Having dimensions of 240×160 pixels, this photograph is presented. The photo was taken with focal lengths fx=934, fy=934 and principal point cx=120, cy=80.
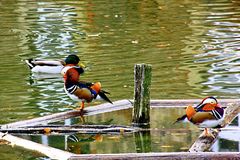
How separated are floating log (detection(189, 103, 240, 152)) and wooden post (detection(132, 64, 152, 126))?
86 cm

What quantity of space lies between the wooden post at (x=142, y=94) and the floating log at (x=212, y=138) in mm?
859

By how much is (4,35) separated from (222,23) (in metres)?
5.11

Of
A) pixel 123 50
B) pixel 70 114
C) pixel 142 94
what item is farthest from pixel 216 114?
pixel 123 50

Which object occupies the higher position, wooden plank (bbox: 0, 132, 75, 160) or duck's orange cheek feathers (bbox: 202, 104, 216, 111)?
duck's orange cheek feathers (bbox: 202, 104, 216, 111)

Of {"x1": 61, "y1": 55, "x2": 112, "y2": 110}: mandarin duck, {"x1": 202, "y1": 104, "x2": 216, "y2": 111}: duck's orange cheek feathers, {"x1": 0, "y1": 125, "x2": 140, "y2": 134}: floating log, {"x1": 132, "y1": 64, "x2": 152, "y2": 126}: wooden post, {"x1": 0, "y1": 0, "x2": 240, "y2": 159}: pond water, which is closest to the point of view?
{"x1": 202, "y1": 104, "x2": 216, "y2": 111}: duck's orange cheek feathers

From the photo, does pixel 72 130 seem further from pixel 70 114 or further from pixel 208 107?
pixel 208 107

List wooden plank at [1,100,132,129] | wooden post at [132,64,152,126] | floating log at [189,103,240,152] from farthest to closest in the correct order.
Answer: wooden plank at [1,100,132,129]
wooden post at [132,64,152,126]
floating log at [189,103,240,152]

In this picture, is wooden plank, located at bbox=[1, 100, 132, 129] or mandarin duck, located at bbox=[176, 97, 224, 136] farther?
wooden plank, located at bbox=[1, 100, 132, 129]

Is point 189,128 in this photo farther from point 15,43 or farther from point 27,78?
point 15,43

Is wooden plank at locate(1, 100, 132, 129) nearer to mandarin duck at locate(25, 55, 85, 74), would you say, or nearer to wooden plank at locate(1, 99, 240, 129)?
wooden plank at locate(1, 99, 240, 129)

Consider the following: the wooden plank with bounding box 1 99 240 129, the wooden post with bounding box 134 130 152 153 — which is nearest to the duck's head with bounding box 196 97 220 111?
the wooden post with bounding box 134 130 152 153

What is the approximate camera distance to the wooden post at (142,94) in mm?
10297

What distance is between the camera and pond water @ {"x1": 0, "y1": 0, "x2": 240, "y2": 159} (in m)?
12.3

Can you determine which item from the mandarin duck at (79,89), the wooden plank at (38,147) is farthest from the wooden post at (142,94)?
the wooden plank at (38,147)
